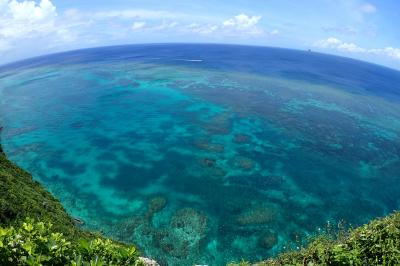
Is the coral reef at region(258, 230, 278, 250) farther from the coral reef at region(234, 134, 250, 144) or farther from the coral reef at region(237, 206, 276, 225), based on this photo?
the coral reef at region(234, 134, 250, 144)

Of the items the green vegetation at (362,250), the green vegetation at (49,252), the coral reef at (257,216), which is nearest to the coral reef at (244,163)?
the coral reef at (257,216)

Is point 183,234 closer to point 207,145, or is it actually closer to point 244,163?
point 244,163

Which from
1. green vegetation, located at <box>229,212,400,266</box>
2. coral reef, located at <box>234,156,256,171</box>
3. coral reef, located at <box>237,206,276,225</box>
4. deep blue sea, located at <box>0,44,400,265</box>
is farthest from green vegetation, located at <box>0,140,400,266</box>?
coral reef, located at <box>234,156,256,171</box>

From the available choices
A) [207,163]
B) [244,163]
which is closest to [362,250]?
[207,163]

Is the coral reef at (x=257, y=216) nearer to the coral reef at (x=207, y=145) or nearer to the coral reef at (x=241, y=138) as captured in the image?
the coral reef at (x=207, y=145)

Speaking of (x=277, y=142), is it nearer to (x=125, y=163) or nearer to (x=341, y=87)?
(x=125, y=163)

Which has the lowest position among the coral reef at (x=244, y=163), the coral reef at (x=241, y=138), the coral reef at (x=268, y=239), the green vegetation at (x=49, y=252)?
the coral reef at (x=268, y=239)
